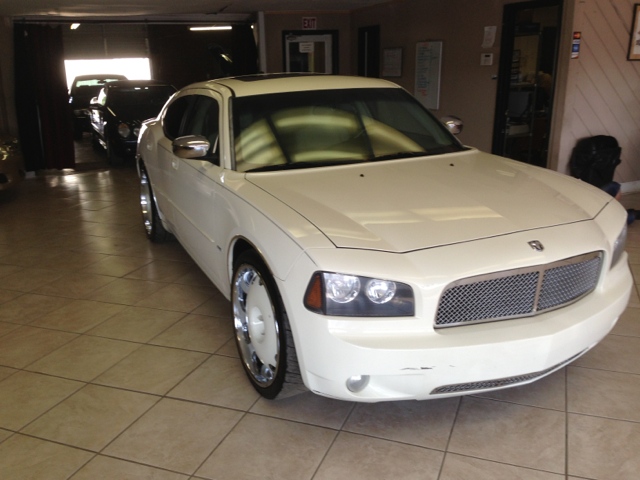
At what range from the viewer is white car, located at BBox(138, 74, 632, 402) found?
2039 mm

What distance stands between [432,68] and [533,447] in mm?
6756

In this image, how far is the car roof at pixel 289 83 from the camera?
131 inches

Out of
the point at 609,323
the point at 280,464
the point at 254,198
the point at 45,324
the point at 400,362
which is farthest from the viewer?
the point at 45,324

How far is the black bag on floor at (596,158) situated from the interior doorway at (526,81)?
13.9 inches

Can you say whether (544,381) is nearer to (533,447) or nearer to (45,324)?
(533,447)

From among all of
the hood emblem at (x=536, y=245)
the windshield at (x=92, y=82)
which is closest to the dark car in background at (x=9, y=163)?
the hood emblem at (x=536, y=245)

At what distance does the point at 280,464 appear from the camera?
2229 mm

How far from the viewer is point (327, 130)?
3.19 metres

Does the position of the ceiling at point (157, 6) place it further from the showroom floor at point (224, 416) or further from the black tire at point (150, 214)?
the showroom floor at point (224, 416)

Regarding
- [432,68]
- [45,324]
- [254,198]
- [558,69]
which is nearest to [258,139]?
[254,198]

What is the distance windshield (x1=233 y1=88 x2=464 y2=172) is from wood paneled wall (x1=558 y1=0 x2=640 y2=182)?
3.48m

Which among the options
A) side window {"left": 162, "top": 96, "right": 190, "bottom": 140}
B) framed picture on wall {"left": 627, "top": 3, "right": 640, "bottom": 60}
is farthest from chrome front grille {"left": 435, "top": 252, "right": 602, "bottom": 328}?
framed picture on wall {"left": 627, "top": 3, "right": 640, "bottom": 60}

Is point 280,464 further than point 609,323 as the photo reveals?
No

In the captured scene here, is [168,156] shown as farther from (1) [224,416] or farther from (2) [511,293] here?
(2) [511,293]
